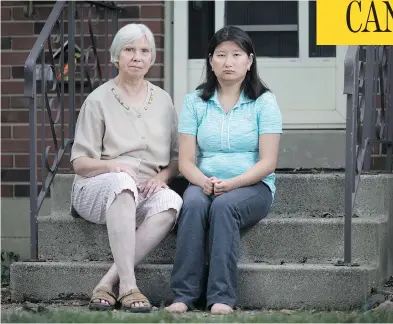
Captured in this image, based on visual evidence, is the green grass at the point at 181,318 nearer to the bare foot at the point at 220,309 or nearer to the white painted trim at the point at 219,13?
the bare foot at the point at 220,309

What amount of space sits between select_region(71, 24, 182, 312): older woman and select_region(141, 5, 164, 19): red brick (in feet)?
4.08

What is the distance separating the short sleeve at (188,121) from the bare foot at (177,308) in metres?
0.96

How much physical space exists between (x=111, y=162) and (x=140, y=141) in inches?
7.9

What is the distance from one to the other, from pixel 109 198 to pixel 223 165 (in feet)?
2.11

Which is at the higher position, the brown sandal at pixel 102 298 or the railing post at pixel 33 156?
the railing post at pixel 33 156

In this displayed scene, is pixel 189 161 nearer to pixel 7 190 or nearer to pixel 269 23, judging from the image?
pixel 269 23

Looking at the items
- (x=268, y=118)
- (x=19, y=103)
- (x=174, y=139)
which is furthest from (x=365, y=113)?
(x=19, y=103)

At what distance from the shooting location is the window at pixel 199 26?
7461 millimetres

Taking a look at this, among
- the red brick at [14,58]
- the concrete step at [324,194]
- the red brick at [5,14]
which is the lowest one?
the concrete step at [324,194]

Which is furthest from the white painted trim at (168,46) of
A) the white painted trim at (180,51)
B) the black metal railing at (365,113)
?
the black metal railing at (365,113)

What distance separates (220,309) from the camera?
5.38 m

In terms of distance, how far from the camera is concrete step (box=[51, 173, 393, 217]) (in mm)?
6141

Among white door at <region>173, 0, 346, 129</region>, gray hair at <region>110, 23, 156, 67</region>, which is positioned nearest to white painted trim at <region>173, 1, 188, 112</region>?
white door at <region>173, 0, 346, 129</region>

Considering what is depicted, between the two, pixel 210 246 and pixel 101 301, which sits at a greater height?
pixel 210 246
